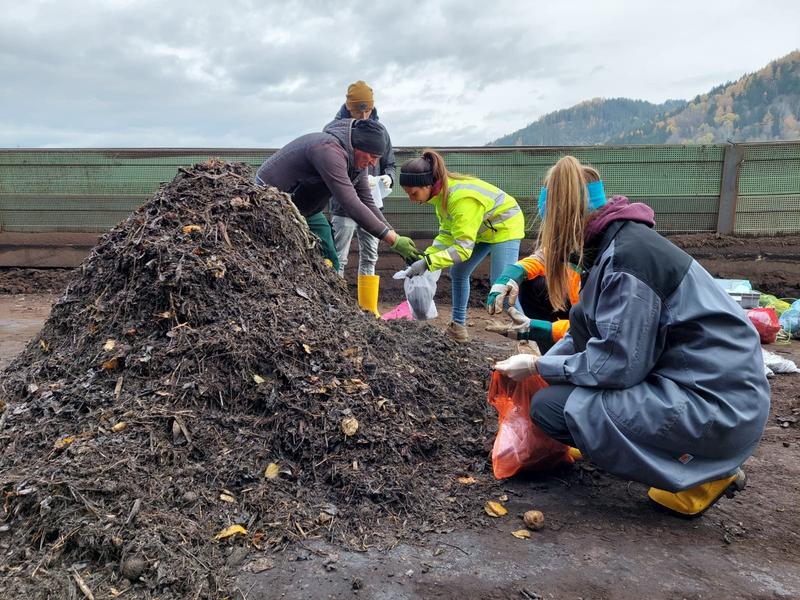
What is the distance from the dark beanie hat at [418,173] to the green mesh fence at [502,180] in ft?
8.60

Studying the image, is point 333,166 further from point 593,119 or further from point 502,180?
point 593,119

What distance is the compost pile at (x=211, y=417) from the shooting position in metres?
1.91

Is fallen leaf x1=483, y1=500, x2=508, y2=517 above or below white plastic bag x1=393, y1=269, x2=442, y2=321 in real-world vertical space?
below

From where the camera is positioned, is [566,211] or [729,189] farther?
[729,189]

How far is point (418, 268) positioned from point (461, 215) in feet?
1.60

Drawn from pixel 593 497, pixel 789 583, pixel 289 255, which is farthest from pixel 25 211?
pixel 789 583

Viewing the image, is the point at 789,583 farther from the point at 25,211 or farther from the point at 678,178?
the point at 25,211

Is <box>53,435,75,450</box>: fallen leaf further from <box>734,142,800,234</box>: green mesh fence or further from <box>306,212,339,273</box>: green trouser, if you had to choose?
<box>734,142,800,234</box>: green mesh fence

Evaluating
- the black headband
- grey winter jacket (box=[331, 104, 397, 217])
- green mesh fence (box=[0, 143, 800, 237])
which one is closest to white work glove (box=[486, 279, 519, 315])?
the black headband

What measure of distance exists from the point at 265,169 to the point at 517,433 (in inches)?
97.1

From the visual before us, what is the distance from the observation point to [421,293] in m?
4.69

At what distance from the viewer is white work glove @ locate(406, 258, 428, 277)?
13.9 feet

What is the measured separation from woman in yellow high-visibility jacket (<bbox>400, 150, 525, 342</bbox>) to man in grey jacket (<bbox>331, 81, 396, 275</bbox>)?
81cm

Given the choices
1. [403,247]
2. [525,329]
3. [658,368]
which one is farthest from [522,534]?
[403,247]
